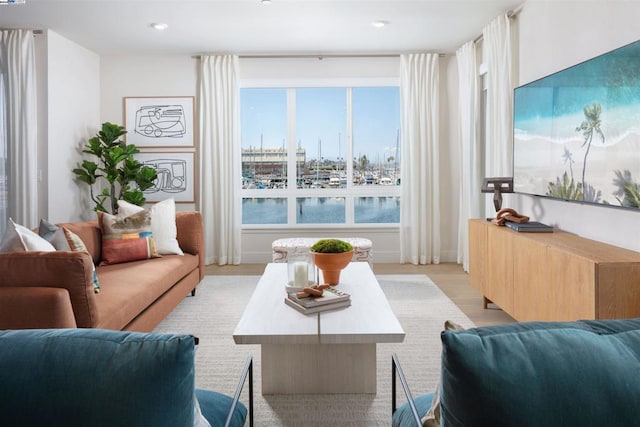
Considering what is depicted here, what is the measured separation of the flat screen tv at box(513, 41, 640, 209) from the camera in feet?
7.86

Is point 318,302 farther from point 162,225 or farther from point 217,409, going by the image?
point 162,225

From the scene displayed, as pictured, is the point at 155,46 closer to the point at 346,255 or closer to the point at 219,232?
the point at 219,232

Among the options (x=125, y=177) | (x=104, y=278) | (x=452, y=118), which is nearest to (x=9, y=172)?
(x=125, y=177)

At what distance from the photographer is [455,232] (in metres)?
5.72

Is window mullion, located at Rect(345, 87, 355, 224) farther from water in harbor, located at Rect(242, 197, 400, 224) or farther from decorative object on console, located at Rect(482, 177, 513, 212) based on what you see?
decorative object on console, located at Rect(482, 177, 513, 212)

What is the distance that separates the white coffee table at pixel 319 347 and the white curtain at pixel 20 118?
3.41 meters

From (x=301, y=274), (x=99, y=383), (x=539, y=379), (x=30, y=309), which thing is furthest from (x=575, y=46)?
(x=30, y=309)

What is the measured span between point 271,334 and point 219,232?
3839 mm

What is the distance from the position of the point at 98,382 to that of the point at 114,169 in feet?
15.7

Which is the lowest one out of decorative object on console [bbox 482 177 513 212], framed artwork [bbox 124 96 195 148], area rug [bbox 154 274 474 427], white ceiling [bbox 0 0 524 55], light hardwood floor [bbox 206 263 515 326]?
area rug [bbox 154 274 474 427]

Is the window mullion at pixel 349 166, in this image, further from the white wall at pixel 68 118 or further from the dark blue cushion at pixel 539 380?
the dark blue cushion at pixel 539 380

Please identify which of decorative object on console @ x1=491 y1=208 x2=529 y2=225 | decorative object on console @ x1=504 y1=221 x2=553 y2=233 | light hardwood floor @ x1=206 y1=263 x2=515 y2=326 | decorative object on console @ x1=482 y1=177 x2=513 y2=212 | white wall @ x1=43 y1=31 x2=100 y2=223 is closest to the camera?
decorative object on console @ x1=504 y1=221 x2=553 y2=233

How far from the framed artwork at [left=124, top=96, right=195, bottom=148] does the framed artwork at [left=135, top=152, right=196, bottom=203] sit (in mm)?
138

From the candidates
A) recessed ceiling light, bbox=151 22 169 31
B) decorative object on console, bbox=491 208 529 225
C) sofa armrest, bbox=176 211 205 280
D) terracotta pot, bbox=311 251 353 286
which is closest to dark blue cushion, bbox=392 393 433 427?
terracotta pot, bbox=311 251 353 286
